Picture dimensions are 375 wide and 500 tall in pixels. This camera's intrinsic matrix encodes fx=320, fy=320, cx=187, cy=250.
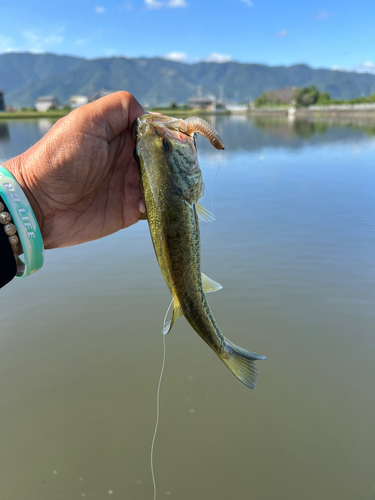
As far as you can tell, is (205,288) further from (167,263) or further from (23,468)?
(23,468)

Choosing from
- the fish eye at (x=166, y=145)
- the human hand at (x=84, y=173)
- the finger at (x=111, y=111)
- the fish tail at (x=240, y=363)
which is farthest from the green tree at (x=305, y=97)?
the fish tail at (x=240, y=363)

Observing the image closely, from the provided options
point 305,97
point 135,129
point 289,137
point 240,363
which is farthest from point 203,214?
point 305,97

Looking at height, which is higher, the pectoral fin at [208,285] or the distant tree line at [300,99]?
the distant tree line at [300,99]

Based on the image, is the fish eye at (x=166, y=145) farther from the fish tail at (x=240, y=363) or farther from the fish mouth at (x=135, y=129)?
the fish tail at (x=240, y=363)

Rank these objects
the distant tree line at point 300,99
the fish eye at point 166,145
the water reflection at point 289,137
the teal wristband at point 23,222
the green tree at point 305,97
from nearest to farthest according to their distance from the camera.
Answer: the fish eye at point 166,145 < the teal wristband at point 23,222 < the water reflection at point 289,137 < the distant tree line at point 300,99 < the green tree at point 305,97

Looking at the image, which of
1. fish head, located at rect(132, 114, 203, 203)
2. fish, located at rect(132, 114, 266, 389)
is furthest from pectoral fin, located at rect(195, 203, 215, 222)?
fish head, located at rect(132, 114, 203, 203)

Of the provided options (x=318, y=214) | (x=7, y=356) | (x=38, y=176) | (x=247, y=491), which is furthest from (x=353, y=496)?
(x=318, y=214)

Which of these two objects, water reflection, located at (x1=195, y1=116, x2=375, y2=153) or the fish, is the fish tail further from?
water reflection, located at (x1=195, y1=116, x2=375, y2=153)

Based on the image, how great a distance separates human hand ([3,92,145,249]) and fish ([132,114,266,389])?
0.35m

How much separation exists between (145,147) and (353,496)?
4.10 meters

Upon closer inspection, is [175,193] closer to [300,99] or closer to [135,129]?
[135,129]

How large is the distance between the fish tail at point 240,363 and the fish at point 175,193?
1.36 ft

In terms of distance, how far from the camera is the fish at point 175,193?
7.11ft

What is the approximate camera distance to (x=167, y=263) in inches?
89.2
